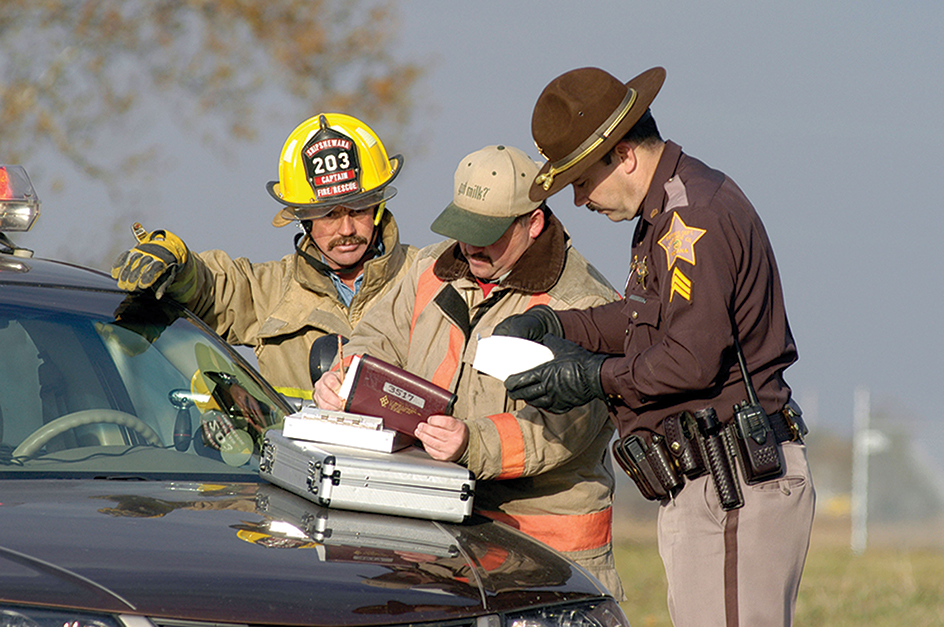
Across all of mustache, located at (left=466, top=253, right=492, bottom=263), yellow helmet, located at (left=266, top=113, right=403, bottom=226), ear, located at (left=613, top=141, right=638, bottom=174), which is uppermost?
yellow helmet, located at (left=266, top=113, right=403, bottom=226)

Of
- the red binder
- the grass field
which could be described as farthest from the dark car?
the grass field

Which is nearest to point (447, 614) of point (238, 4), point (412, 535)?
point (412, 535)

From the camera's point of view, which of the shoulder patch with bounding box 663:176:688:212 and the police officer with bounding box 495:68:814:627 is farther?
the shoulder patch with bounding box 663:176:688:212

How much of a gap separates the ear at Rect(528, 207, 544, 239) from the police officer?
0.57 m

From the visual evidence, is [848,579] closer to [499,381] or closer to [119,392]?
[499,381]

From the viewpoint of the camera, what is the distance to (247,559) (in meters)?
2.42

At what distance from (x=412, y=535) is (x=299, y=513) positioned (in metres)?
0.29

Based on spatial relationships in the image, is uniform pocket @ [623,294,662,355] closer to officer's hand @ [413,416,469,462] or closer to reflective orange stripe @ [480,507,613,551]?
officer's hand @ [413,416,469,462]

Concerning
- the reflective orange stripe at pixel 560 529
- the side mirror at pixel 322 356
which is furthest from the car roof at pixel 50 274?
the reflective orange stripe at pixel 560 529

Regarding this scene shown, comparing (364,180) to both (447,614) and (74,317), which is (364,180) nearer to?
(74,317)

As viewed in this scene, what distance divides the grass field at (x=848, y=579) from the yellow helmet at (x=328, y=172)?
11.9ft

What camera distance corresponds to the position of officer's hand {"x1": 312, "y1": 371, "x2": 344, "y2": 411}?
361 centimetres

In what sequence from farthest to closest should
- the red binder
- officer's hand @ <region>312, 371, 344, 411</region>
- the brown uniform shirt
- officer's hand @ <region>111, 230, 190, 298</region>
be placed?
officer's hand @ <region>111, 230, 190, 298</region> → officer's hand @ <region>312, 371, 344, 411</region> → the red binder → the brown uniform shirt

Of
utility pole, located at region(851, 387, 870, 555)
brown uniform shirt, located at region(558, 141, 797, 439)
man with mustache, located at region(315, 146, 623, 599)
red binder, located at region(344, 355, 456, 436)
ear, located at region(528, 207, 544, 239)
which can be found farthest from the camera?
utility pole, located at region(851, 387, 870, 555)
